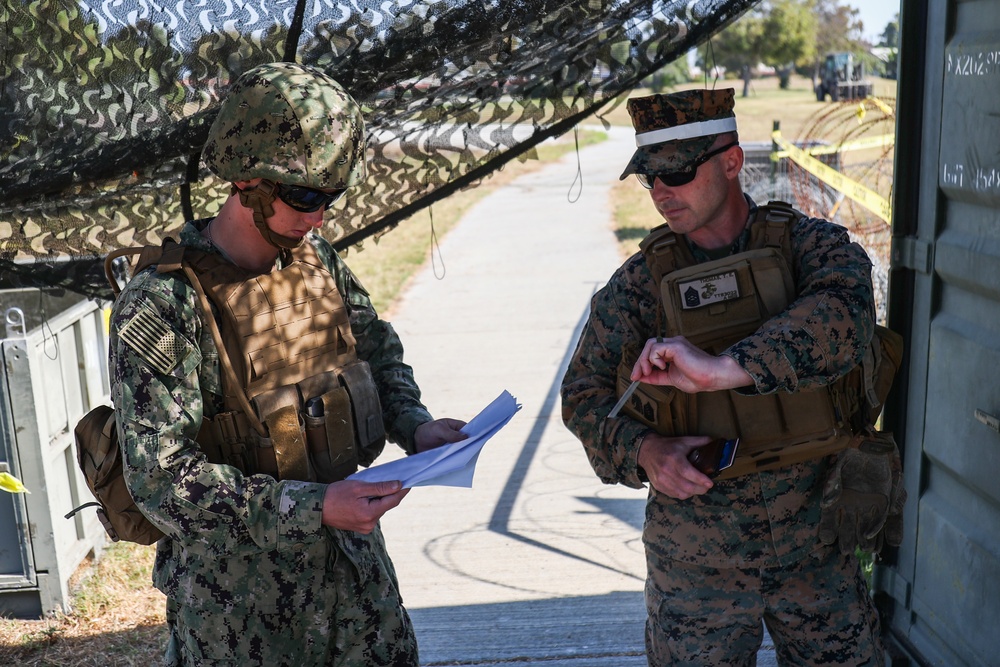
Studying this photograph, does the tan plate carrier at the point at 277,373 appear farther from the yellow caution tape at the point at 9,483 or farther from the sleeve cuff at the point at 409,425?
the yellow caution tape at the point at 9,483

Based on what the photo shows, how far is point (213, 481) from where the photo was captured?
201cm

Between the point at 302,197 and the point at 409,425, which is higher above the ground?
the point at 302,197

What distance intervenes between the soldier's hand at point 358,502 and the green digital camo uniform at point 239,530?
25mm

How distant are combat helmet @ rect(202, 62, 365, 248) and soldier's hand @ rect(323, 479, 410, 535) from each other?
1.69 ft

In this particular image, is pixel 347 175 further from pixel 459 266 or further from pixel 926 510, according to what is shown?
pixel 459 266

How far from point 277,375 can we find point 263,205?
0.35 meters

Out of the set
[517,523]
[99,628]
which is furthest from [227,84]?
[517,523]

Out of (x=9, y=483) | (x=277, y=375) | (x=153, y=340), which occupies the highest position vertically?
(x=153, y=340)

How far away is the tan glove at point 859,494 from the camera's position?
2391 millimetres

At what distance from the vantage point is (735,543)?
7.91 ft

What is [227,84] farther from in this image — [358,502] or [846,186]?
[846,186]

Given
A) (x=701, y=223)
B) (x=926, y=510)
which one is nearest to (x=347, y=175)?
(x=701, y=223)

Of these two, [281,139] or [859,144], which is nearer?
[281,139]

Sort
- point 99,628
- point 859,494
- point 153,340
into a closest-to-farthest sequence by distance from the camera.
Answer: point 153,340 → point 859,494 → point 99,628
